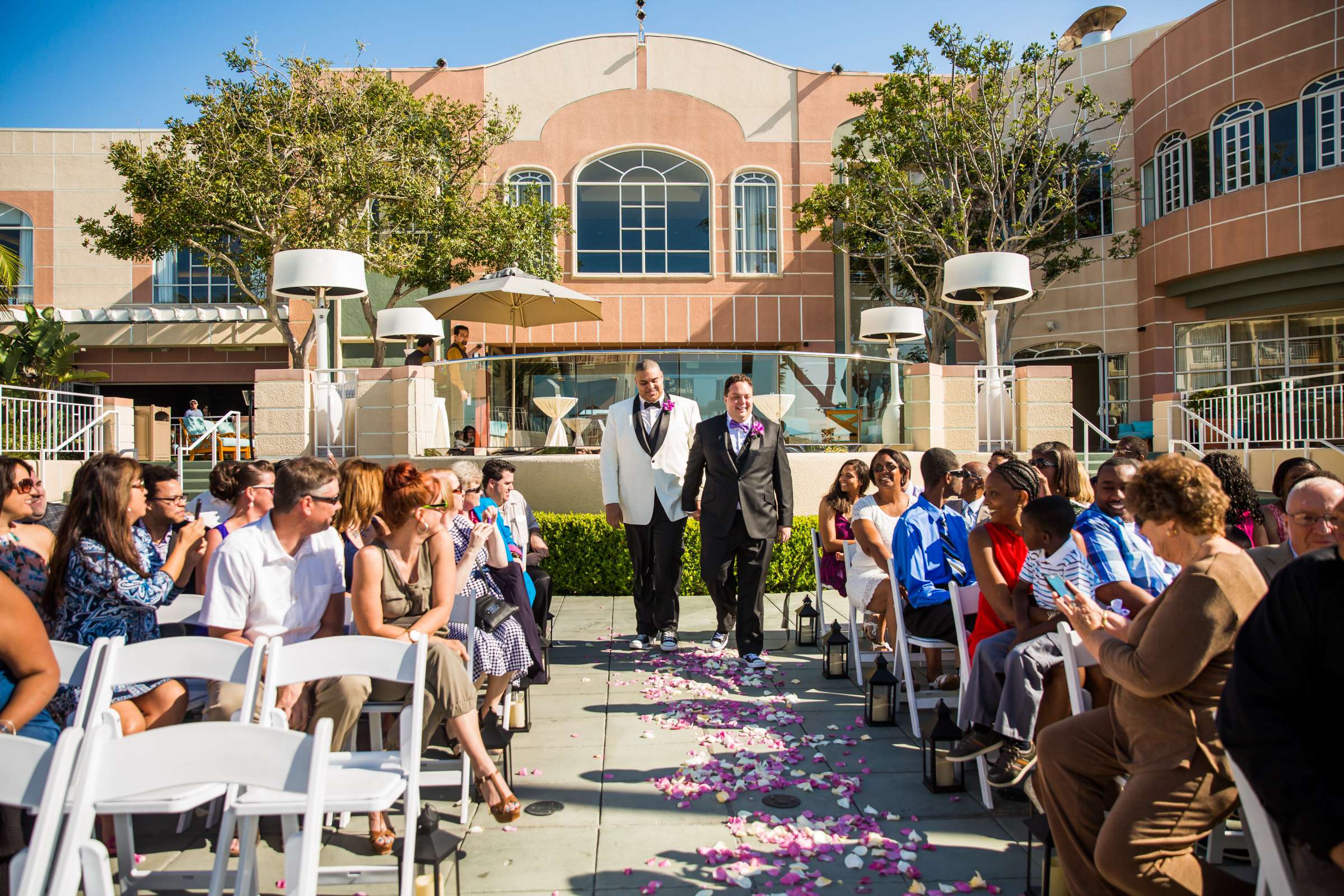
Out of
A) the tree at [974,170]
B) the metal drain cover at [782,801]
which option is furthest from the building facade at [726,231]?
the metal drain cover at [782,801]

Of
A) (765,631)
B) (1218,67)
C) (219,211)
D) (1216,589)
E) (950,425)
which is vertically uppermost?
(1218,67)

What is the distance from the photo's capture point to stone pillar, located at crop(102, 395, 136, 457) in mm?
14812

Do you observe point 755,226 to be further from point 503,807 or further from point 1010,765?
point 503,807

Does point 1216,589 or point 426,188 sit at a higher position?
point 426,188

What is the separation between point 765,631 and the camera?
24.6 ft

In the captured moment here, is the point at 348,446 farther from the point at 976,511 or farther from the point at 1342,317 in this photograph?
the point at 1342,317

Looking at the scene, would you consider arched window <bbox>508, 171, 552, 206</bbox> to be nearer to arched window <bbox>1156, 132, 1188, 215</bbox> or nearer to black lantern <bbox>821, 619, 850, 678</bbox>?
arched window <bbox>1156, 132, 1188, 215</bbox>

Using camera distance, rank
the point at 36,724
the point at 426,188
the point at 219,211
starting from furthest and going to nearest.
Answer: the point at 426,188 → the point at 219,211 → the point at 36,724

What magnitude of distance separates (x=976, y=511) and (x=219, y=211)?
51.3 ft

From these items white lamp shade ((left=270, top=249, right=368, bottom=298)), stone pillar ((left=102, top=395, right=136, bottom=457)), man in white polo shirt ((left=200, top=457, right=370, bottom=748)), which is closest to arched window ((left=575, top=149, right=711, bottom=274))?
stone pillar ((left=102, top=395, right=136, bottom=457))

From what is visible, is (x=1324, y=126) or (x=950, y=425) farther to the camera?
(x=1324, y=126)

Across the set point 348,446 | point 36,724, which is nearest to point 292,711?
point 36,724

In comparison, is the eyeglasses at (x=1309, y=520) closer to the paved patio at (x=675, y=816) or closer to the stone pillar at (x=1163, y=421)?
the paved patio at (x=675, y=816)

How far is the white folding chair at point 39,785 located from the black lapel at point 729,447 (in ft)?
14.8
